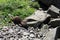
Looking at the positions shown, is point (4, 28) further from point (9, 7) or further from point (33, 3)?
point (33, 3)

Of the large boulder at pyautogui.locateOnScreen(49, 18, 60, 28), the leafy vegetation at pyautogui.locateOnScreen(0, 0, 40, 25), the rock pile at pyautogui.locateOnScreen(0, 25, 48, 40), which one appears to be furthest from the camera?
the leafy vegetation at pyautogui.locateOnScreen(0, 0, 40, 25)

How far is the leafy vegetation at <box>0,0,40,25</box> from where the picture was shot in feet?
37.4

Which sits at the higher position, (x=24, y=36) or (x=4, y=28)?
(x=4, y=28)

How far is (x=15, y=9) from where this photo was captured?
477 inches

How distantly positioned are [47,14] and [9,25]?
2079mm

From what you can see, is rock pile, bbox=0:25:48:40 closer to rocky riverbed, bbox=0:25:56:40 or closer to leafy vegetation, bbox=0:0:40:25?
rocky riverbed, bbox=0:25:56:40

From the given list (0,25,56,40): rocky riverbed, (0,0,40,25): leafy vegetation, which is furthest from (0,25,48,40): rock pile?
(0,0,40,25): leafy vegetation

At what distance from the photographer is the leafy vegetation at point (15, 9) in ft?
37.4

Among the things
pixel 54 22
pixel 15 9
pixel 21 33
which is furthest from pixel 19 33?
pixel 15 9

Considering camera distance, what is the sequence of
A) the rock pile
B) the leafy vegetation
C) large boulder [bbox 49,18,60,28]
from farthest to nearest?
the leafy vegetation, large boulder [bbox 49,18,60,28], the rock pile

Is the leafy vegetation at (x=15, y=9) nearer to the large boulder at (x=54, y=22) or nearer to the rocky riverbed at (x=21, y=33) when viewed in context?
the rocky riverbed at (x=21, y=33)

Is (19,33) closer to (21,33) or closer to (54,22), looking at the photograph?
(21,33)

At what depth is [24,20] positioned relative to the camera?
10969 millimetres

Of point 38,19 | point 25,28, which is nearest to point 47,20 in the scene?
point 38,19
